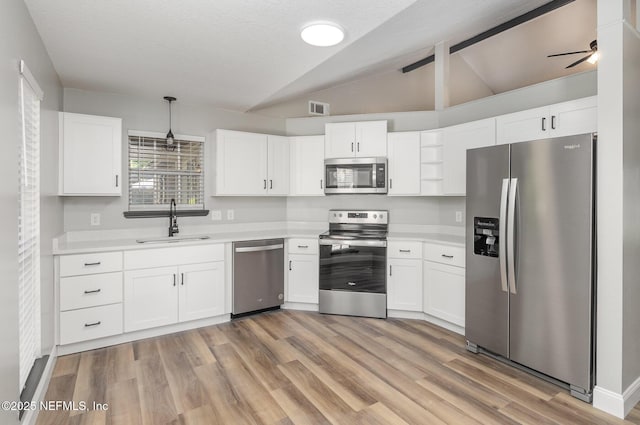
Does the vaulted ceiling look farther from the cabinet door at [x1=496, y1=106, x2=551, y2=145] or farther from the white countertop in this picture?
the white countertop

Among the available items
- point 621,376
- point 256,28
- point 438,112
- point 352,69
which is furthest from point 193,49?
point 621,376

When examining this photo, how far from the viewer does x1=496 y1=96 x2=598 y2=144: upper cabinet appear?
2508 mm

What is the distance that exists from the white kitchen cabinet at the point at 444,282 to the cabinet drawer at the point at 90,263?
2957 millimetres

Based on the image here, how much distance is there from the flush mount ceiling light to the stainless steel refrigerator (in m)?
1.44

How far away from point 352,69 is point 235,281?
2639mm

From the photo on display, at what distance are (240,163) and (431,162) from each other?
219 centimetres

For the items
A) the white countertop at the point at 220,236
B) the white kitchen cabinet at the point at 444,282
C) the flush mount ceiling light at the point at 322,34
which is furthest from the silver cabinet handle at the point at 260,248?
the flush mount ceiling light at the point at 322,34

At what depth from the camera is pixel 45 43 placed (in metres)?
2.38

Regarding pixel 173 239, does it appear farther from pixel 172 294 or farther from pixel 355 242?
pixel 355 242

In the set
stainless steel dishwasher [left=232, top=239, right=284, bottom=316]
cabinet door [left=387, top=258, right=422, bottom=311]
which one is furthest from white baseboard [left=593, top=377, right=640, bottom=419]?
stainless steel dishwasher [left=232, top=239, right=284, bottom=316]

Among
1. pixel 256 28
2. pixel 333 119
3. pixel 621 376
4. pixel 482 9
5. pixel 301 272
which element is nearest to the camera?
pixel 621 376

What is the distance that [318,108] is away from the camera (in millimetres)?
4773

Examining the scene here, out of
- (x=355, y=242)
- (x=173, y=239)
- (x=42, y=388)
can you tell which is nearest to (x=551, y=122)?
(x=355, y=242)

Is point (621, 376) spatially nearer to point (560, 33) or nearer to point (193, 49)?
point (193, 49)
